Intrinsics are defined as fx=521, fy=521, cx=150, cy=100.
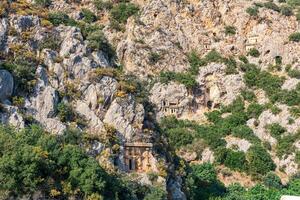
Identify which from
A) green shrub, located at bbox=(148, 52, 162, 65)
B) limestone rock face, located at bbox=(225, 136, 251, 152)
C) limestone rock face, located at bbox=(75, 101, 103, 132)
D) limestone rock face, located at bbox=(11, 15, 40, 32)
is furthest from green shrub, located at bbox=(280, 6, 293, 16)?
limestone rock face, located at bbox=(75, 101, 103, 132)

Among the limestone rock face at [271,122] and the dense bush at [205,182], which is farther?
the limestone rock face at [271,122]

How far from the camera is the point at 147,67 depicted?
7631cm

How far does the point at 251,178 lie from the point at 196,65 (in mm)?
21862

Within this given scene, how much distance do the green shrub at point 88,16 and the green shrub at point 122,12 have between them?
3.24 metres

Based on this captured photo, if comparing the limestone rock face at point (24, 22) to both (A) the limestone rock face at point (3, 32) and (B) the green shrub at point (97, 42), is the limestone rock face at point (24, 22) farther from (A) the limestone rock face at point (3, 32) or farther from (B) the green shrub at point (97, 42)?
(B) the green shrub at point (97, 42)

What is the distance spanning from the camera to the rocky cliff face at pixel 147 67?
43.3 metres

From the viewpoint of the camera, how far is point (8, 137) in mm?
36656

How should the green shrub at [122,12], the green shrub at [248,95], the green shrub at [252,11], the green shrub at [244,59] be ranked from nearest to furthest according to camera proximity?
1. the green shrub at [248,95]
2. the green shrub at [244,59]
3. the green shrub at [122,12]
4. the green shrub at [252,11]

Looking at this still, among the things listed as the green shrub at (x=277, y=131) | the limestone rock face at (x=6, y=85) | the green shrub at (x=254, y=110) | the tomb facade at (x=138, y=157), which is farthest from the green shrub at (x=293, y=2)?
the limestone rock face at (x=6, y=85)

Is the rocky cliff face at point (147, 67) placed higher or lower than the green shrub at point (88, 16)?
lower

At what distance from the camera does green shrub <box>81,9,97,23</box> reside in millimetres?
79625

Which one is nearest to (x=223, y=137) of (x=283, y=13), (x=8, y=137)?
(x=283, y=13)

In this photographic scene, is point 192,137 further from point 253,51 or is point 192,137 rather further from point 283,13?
point 283,13

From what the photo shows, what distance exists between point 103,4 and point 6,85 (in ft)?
147
